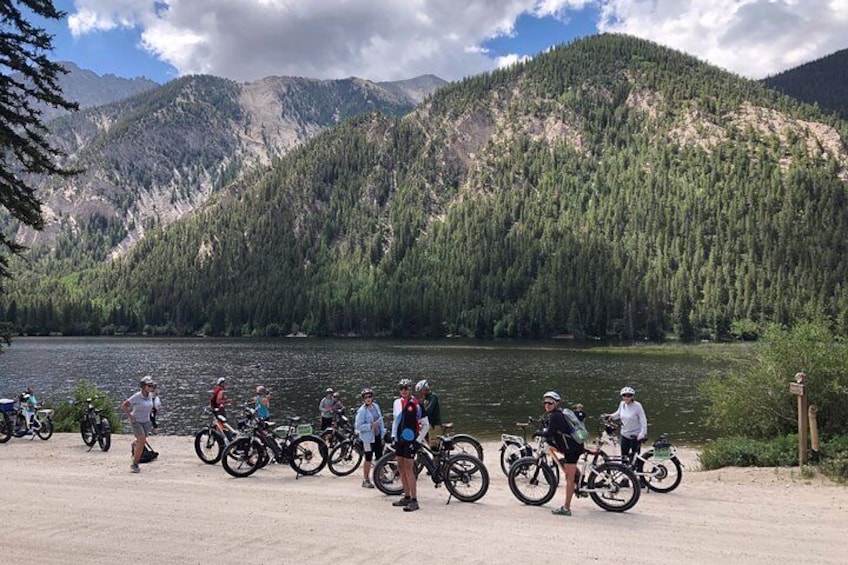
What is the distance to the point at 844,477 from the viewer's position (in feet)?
58.1

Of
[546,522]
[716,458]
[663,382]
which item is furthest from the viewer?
[663,382]

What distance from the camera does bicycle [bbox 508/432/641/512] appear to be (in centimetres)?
1456

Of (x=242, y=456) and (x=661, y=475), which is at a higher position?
(x=661, y=475)

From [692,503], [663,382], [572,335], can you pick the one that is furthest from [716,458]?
[572,335]

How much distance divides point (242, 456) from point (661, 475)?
1302 cm

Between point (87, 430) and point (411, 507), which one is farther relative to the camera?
point (87, 430)

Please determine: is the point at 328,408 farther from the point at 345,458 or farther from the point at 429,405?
the point at 429,405

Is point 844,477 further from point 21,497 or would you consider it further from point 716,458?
point 21,497

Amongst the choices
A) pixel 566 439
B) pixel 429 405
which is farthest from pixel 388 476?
pixel 566 439

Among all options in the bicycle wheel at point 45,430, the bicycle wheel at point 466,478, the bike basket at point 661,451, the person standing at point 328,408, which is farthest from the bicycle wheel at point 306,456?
the bicycle wheel at point 45,430

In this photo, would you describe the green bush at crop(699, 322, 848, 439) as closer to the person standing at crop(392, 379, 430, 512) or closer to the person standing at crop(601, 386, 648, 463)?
the person standing at crop(601, 386, 648, 463)

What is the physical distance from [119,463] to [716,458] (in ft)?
71.6

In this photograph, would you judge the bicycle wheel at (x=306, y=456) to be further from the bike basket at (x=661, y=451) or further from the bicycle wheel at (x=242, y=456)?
the bike basket at (x=661, y=451)

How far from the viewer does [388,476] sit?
A: 54.5 feet
